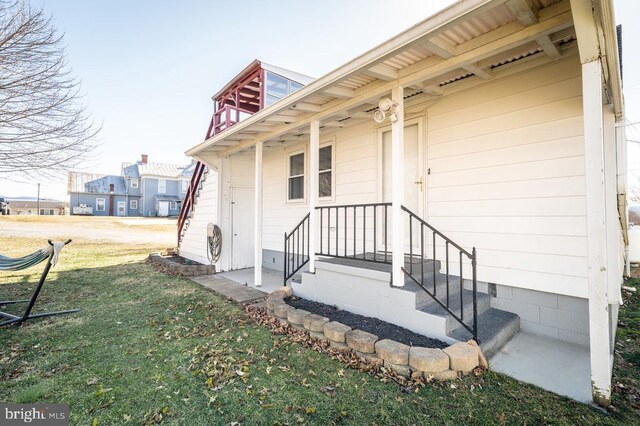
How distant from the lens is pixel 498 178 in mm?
3656

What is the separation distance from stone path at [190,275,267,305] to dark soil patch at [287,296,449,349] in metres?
0.94

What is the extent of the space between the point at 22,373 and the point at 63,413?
1024 mm

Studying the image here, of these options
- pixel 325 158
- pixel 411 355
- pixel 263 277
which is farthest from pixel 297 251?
pixel 411 355

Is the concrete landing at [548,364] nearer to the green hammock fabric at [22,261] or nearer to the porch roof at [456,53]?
the porch roof at [456,53]

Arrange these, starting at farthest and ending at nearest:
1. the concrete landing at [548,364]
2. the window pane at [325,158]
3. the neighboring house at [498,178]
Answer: the window pane at [325,158] < the concrete landing at [548,364] < the neighboring house at [498,178]

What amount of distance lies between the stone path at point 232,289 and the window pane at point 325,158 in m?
2.77

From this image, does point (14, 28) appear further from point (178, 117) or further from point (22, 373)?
point (178, 117)

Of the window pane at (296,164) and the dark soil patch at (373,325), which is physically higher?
the window pane at (296,164)

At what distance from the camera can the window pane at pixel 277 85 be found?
330 inches

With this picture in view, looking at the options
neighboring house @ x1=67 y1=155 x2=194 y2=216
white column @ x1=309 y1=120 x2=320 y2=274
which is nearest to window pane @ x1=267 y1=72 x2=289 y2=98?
white column @ x1=309 y1=120 x2=320 y2=274

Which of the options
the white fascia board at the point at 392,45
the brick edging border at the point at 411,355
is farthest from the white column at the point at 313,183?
the brick edging border at the point at 411,355

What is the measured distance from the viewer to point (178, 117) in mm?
16625

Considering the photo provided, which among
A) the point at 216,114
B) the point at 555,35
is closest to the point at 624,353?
the point at 555,35

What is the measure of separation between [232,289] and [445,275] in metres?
3.87
